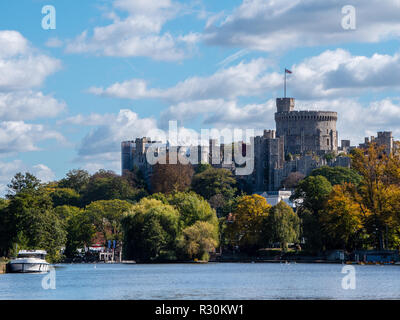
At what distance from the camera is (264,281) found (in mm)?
62000

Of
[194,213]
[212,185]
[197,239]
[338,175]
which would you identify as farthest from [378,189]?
[212,185]

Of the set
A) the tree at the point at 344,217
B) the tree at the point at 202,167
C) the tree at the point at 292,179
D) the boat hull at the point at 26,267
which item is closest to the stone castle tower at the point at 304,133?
the tree at the point at 202,167

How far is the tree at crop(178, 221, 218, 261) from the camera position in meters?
90.9

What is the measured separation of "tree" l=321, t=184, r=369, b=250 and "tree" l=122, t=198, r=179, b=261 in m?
14.8

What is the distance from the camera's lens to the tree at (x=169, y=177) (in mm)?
160375

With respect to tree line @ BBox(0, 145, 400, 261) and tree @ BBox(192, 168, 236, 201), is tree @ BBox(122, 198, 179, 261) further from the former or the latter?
tree @ BBox(192, 168, 236, 201)

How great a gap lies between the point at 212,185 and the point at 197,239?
206ft

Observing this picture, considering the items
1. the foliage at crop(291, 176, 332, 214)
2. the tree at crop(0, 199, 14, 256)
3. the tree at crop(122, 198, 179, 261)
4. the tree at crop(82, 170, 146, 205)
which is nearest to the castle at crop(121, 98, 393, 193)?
the tree at crop(82, 170, 146, 205)

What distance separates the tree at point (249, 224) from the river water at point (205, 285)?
24880 mm

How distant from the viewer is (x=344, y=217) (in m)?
86.4

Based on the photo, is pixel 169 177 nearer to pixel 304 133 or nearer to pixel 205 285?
pixel 304 133

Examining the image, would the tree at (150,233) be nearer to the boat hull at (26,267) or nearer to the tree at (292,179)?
the boat hull at (26,267)
